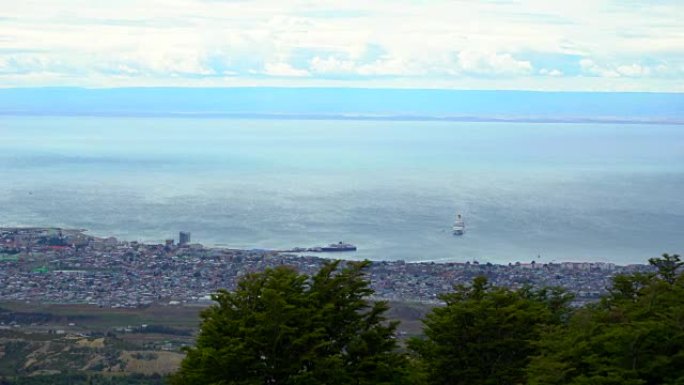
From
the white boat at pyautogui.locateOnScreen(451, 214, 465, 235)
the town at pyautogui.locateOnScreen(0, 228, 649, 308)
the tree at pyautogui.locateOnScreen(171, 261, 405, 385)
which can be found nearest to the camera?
the tree at pyautogui.locateOnScreen(171, 261, 405, 385)

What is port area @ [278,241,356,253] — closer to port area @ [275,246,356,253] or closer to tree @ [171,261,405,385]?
port area @ [275,246,356,253]

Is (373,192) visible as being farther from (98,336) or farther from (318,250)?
(98,336)

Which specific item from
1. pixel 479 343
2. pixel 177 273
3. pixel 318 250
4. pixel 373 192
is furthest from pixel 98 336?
pixel 373 192

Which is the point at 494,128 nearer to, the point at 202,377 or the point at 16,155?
the point at 16,155

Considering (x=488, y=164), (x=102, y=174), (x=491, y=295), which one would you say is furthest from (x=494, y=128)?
(x=491, y=295)

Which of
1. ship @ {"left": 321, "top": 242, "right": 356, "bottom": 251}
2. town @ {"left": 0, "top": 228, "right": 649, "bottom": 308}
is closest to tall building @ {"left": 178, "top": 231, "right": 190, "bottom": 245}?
town @ {"left": 0, "top": 228, "right": 649, "bottom": 308}

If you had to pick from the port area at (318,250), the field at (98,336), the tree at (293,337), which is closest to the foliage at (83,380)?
the field at (98,336)

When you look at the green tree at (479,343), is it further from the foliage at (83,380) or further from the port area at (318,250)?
the port area at (318,250)
